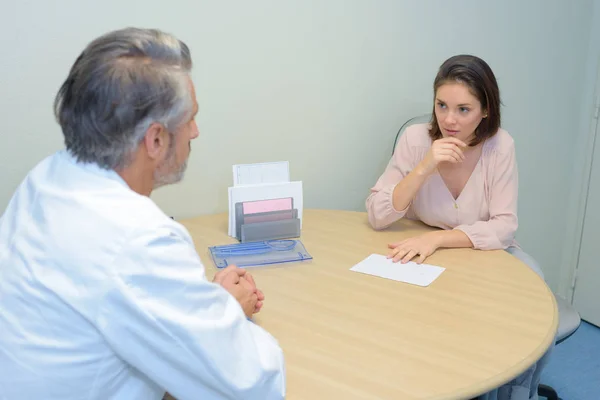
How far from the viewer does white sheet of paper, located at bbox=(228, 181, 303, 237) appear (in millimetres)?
1947

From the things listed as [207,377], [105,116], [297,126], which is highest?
[105,116]

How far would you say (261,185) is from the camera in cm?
197

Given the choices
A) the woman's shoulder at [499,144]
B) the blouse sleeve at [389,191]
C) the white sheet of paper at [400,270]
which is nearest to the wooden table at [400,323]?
the white sheet of paper at [400,270]

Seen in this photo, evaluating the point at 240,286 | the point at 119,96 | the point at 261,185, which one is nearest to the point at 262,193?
the point at 261,185

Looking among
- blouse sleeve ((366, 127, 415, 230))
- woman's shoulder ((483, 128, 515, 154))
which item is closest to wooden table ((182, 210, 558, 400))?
blouse sleeve ((366, 127, 415, 230))

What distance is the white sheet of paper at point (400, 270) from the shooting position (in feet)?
5.56

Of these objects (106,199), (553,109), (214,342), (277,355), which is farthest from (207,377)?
(553,109)

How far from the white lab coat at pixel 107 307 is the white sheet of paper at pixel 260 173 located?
0.94 meters

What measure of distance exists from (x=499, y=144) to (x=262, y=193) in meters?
0.91

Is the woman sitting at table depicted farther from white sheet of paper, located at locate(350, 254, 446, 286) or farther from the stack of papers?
the stack of papers

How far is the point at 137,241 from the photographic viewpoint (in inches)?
37.2

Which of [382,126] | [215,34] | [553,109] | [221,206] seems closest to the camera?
[215,34]

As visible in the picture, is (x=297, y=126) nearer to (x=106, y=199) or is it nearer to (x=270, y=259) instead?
(x=270, y=259)

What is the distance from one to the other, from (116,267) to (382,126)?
1.90m
